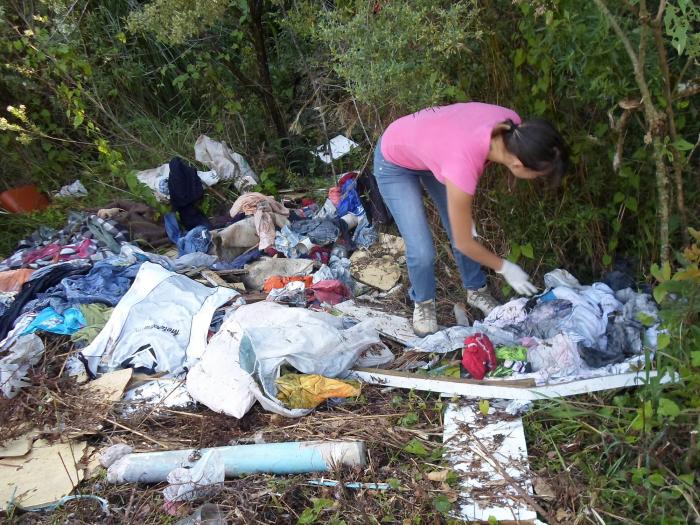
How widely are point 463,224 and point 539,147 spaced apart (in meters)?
A: 0.41

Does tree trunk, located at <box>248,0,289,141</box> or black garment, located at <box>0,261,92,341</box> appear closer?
black garment, located at <box>0,261,92,341</box>

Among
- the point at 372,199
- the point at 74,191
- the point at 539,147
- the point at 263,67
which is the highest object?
the point at 263,67

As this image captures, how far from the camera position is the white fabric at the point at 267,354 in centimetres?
277

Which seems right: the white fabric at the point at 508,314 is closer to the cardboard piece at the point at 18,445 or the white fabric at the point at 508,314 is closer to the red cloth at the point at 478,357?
the red cloth at the point at 478,357

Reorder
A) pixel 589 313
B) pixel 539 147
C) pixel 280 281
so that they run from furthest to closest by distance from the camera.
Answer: pixel 280 281, pixel 589 313, pixel 539 147

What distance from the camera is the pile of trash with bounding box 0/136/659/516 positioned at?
9.00ft

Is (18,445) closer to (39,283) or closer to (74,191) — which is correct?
(39,283)

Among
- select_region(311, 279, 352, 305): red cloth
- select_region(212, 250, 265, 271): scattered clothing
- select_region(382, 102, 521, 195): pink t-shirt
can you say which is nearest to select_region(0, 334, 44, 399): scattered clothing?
select_region(212, 250, 265, 271): scattered clothing

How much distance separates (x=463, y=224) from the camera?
2473 mm

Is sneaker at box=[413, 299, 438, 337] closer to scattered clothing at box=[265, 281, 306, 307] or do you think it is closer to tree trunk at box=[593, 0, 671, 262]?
scattered clothing at box=[265, 281, 306, 307]

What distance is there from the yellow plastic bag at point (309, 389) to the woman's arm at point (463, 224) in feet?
2.67

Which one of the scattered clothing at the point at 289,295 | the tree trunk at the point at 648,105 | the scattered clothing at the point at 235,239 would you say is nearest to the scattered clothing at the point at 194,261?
the scattered clothing at the point at 235,239

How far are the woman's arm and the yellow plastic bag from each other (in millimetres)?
814

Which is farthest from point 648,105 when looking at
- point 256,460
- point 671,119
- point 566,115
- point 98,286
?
point 98,286
